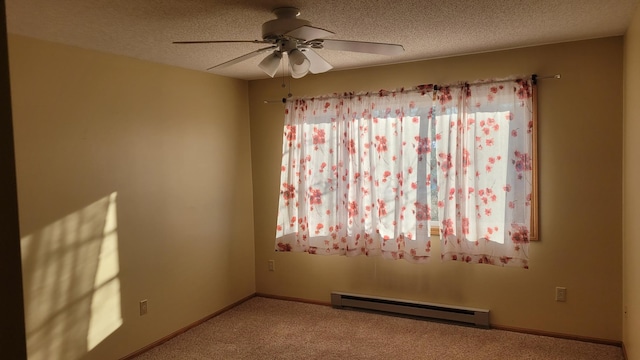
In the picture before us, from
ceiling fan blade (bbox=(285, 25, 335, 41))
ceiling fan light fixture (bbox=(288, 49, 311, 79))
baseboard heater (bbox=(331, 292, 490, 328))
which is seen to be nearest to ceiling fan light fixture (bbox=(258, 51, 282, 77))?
ceiling fan light fixture (bbox=(288, 49, 311, 79))

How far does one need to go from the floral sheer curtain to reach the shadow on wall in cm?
163

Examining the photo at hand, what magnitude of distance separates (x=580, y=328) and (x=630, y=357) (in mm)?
580

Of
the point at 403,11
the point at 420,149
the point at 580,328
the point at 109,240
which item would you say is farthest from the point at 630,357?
the point at 109,240

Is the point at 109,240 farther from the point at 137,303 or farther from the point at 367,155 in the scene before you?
the point at 367,155

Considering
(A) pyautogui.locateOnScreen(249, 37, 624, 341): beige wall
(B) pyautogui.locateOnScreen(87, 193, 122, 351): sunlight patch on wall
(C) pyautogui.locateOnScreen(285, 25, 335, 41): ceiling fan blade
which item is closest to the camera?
(C) pyautogui.locateOnScreen(285, 25, 335, 41): ceiling fan blade

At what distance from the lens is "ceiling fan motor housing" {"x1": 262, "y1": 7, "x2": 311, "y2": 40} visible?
2381 millimetres

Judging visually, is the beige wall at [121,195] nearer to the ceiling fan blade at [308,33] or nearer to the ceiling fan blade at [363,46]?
the ceiling fan blade at [308,33]

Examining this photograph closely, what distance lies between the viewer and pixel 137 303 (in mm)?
3627

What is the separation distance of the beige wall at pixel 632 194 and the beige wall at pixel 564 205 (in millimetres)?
140

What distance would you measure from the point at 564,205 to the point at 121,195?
3.41 metres

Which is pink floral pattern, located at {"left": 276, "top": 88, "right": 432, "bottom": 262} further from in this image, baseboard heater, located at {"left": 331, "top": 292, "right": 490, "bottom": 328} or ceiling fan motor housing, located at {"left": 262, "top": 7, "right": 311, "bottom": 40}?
ceiling fan motor housing, located at {"left": 262, "top": 7, "right": 311, "bottom": 40}

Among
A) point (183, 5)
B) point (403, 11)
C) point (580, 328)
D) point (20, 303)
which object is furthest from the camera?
point (580, 328)

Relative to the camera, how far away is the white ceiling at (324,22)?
2.41 meters

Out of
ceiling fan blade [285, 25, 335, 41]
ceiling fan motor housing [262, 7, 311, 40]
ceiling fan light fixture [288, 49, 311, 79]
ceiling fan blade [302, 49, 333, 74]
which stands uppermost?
ceiling fan motor housing [262, 7, 311, 40]
